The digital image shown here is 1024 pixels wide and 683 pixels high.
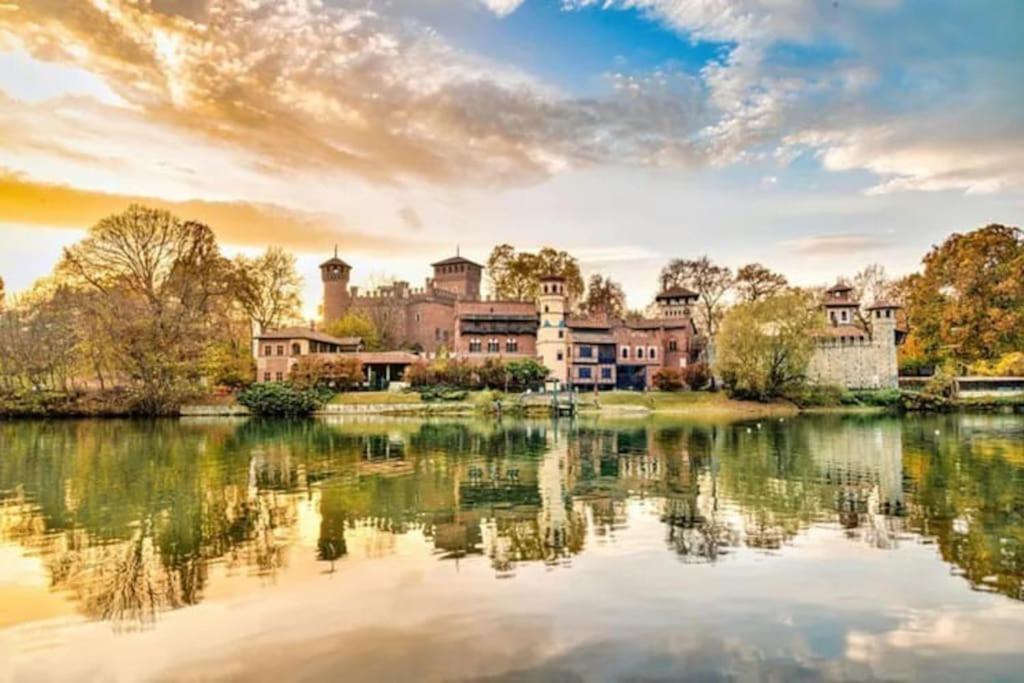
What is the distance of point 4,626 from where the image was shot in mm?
8156

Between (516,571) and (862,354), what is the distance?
53.0 m

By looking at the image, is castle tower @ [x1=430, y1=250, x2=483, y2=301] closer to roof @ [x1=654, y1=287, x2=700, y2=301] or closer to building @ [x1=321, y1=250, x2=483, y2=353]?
building @ [x1=321, y1=250, x2=483, y2=353]

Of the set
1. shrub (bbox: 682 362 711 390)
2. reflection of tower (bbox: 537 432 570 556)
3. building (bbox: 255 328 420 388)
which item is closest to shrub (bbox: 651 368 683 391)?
shrub (bbox: 682 362 711 390)

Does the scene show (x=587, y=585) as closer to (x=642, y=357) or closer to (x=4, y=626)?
(x=4, y=626)

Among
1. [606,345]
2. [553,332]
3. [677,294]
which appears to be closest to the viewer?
[553,332]

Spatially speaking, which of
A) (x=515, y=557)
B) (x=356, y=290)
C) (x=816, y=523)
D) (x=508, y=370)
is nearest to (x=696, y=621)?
(x=515, y=557)

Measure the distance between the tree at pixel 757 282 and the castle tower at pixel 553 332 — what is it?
16.4m

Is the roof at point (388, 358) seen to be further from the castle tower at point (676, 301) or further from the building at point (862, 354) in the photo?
the building at point (862, 354)

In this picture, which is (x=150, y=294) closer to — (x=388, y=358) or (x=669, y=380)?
(x=388, y=358)

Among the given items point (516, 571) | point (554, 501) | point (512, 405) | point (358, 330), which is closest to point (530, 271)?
point (358, 330)

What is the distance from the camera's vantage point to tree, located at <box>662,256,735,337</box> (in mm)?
64625

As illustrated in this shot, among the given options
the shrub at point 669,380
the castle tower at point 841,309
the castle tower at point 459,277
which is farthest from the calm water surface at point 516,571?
the castle tower at point 459,277

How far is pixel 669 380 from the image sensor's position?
54188 millimetres

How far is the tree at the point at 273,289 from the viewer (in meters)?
60.0
